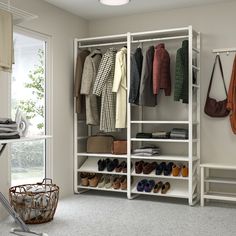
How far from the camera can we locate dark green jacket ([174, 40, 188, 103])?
425 centimetres

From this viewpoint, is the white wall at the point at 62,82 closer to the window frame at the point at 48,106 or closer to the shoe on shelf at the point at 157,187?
the window frame at the point at 48,106

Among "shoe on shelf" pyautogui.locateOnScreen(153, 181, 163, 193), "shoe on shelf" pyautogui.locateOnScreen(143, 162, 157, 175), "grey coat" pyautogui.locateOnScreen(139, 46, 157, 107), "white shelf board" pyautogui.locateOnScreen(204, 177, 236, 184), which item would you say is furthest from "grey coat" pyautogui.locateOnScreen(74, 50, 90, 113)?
"white shelf board" pyautogui.locateOnScreen(204, 177, 236, 184)

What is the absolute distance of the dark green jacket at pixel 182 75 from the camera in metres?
4.25

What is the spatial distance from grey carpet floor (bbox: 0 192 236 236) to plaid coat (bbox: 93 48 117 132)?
0.97 m

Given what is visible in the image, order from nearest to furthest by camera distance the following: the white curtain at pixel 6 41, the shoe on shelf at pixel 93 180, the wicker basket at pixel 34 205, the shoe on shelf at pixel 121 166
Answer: the white curtain at pixel 6 41, the wicker basket at pixel 34 205, the shoe on shelf at pixel 121 166, the shoe on shelf at pixel 93 180

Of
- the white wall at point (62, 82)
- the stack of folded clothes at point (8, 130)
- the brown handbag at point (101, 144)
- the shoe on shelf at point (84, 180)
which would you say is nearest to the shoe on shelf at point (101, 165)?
the brown handbag at point (101, 144)

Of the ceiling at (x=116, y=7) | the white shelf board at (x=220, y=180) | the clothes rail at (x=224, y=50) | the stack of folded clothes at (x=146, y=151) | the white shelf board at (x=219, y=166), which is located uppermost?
the ceiling at (x=116, y=7)

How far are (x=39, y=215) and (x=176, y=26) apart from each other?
9.67ft

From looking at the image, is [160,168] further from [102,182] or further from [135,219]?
[135,219]

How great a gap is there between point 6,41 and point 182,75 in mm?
2021

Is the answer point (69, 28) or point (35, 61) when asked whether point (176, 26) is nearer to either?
point (69, 28)

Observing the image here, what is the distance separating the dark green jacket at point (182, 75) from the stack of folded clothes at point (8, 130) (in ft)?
6.26

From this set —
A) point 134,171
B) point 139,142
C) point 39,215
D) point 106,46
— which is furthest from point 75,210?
point 106,46

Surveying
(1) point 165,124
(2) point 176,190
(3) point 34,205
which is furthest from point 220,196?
(3) point 34,205
